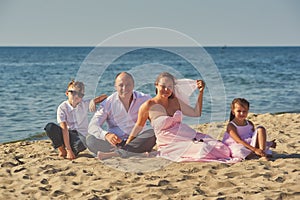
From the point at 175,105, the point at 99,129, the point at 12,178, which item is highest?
the point at 175,105

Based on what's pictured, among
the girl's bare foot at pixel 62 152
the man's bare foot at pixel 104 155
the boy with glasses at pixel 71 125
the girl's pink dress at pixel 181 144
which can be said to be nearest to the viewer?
the girl's pink dress at pixel 181 144

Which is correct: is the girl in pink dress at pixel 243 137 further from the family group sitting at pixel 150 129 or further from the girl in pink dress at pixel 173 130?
the girl in pink dress at pixel 173 130

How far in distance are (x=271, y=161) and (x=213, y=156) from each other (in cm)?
73

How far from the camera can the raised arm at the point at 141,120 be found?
5.53m

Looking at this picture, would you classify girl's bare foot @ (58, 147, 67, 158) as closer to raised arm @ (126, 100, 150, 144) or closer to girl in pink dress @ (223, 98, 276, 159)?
raised arm @ (126, 100, 150, 144)

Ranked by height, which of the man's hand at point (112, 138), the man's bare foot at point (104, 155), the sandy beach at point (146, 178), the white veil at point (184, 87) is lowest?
the sandy beach at point (146, 178)

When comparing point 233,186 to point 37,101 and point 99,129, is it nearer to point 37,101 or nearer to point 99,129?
point 99,129

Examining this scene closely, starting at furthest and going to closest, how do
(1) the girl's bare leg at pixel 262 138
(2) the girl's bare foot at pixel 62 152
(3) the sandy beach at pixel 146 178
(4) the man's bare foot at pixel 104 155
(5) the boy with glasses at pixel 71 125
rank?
(2) the girl's bare foot at pixel 62 152 < (5) the boy with glasses at pixel 71 125 < (4) the man's bare foot at pixel 104 155 < (1) the girl's bare leg at pixel 262 138 < (3) the sandy beach at pixel 146 178

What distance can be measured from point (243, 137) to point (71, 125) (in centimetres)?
241

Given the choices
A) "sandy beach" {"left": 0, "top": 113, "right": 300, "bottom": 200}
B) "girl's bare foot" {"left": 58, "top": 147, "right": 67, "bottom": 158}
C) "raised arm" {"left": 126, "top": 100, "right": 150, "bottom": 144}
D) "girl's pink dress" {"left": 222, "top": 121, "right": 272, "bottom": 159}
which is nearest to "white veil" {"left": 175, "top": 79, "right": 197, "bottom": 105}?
"raised arm" {"left": 126, "top": 100, "right": 150, "bottom": 144}

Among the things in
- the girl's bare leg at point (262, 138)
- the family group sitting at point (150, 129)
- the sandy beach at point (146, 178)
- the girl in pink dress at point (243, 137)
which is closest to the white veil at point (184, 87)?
the family group sitting at point (150, 129)

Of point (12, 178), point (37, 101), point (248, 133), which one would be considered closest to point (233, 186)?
point (248, 133)

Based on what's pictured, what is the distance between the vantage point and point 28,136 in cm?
927

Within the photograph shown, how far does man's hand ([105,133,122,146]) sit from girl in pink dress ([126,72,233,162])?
0.21 metres
